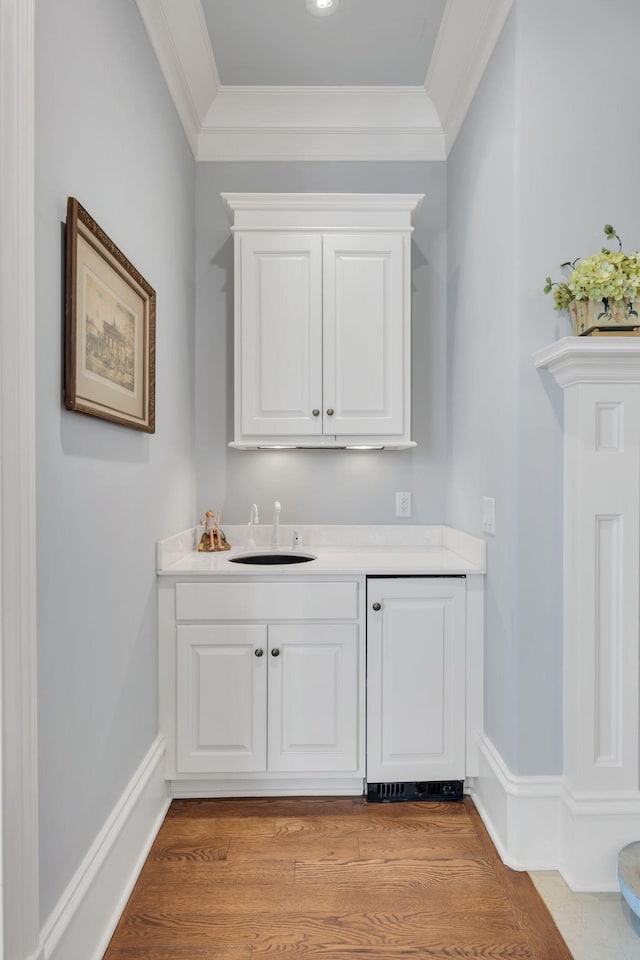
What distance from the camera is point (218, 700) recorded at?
7.22 ft

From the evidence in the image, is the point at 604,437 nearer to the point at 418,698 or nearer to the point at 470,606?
the point at 470,606

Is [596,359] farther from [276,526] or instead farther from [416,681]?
[276,526]

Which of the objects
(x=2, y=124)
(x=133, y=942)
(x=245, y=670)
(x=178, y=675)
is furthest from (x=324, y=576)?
(x=2, y=124)

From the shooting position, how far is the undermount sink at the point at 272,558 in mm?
2602

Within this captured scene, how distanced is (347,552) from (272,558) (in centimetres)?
34

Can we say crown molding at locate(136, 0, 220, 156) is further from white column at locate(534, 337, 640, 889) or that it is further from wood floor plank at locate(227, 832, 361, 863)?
wood floor plank at locate(227, 832, 361, 863)

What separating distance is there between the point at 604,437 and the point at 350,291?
49.6 inches

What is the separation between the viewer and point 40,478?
1.23 metres

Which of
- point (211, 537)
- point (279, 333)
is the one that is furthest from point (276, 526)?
point (279, 333)

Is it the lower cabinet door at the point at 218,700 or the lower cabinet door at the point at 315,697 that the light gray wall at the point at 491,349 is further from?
the lower cabinet door at the point at 218,700

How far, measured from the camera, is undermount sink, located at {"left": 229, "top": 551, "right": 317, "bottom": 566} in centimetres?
260

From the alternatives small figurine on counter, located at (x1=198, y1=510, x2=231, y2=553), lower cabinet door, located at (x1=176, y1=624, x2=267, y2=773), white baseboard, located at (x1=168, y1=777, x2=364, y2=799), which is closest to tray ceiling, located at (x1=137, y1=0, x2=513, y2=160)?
small figurine on counter, located at (x1=198, y1=510, x2=231, y2=553)

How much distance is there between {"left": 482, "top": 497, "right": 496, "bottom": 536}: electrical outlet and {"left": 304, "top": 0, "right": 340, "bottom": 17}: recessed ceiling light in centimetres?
188

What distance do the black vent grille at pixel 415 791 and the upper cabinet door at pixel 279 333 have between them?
4.65ft
